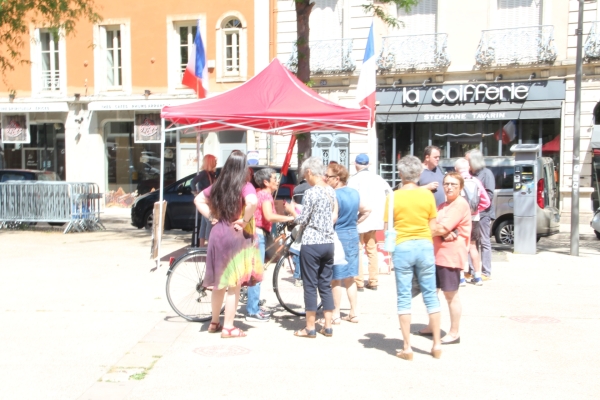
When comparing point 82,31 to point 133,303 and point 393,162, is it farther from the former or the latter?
point 133,303

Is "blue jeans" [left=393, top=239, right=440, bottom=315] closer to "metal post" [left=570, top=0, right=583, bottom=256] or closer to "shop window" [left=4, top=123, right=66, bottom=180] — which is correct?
"metal post" [left=570, top=0, right=583, bottom=256]

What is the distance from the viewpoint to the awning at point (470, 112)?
63.5 feet

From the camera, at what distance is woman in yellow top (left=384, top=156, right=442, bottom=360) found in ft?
18.2

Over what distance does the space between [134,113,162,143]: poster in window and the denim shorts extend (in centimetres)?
1714

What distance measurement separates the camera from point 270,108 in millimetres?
8766

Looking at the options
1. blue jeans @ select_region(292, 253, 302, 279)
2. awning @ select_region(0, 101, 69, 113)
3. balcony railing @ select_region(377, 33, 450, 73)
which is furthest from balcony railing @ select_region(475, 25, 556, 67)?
blue jeans @ select_region(292, 253, 302, 279)

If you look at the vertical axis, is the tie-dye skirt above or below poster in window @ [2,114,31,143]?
below

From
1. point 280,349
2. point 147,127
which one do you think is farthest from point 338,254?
point 147,127

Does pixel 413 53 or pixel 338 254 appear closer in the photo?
pixel 338 254

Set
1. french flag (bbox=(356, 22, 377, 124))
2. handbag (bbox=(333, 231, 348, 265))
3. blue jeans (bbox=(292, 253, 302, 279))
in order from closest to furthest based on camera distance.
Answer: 1. handbag (bbox=(333, 231, 348, 265))
2. blue jeans (bbox=(292, 253, 302, 279))
3. french flag (bbox=(356, 22, 377, 124))

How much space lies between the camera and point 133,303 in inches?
303

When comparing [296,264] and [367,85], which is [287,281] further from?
[367,85]

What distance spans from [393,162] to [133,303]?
1486 centimetres

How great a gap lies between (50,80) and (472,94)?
14806mm
